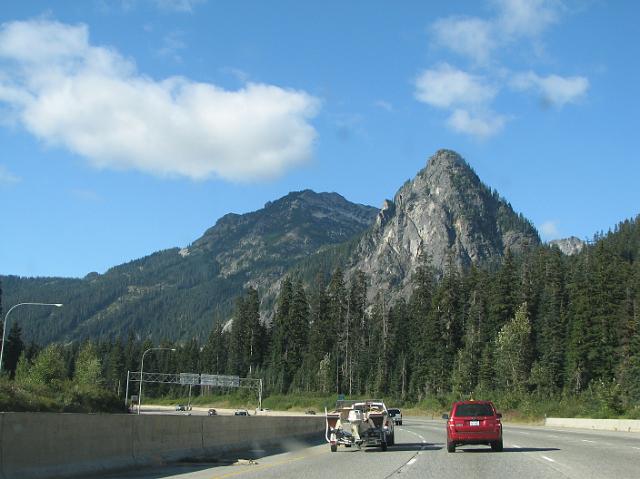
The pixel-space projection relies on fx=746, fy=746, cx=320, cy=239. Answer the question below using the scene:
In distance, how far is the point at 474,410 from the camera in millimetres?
25031

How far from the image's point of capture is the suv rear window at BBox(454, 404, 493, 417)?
2486cm

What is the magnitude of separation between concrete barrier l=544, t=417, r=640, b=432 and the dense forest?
10.1ft

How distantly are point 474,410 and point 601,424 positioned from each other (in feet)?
101

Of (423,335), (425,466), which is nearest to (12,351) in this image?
(423,335)

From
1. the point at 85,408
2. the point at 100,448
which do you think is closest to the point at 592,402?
the point at 85,408

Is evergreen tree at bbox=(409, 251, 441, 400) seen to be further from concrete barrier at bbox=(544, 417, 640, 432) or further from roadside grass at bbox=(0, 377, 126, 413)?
roadside grass at bbox=(0, 377, 126, 413)

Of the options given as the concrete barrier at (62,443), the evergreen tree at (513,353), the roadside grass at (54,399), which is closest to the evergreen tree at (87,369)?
the roadside grass at (54,399)

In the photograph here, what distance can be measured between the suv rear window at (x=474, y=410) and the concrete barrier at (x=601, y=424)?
24.3 m

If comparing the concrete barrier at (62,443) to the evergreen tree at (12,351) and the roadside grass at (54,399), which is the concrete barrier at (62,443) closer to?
the roadside grass at (54,399)

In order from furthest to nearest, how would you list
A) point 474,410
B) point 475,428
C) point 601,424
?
point 601,424 → point 474,410 → point 475,428

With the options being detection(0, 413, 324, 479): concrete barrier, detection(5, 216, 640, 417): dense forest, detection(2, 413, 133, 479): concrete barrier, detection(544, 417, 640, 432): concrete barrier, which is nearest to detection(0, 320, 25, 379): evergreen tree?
detection(5, 216, 640, 417): dense forest

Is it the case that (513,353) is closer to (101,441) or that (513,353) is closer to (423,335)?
(423,335)

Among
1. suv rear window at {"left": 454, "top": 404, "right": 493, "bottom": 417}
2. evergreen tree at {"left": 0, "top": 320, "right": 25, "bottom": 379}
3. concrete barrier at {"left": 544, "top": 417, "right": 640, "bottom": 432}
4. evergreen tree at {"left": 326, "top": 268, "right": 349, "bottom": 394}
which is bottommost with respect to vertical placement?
concrete barrier at {"left": 544, "top": 417, "right": 640, "bottom": 432}

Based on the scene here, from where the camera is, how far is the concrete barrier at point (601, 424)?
150 ft
